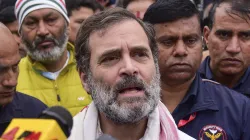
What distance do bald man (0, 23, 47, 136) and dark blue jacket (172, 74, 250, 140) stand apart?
0.85 meters

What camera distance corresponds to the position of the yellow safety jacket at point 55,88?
11.6ft

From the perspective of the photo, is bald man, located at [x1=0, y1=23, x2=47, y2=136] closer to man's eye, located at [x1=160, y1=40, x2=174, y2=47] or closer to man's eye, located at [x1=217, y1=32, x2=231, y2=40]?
man's eye, located at [x1=160, y1=40, x2=174, y2=47]

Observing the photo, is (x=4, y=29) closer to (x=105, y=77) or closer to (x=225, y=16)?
(x=105, y=77)

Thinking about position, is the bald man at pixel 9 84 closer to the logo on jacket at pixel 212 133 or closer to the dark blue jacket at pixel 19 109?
the dark blue jacket at pixel 19 109

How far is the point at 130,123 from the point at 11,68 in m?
0.76

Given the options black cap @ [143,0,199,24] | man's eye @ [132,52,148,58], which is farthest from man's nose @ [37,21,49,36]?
man's eye @ [132,52,148,58]

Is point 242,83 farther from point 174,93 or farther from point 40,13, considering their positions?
point 40,13

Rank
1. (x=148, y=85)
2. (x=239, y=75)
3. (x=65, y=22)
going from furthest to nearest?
(x=65, y=22), (x=239, y=75), (x=148, y=85)

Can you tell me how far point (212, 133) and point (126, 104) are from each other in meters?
0.79

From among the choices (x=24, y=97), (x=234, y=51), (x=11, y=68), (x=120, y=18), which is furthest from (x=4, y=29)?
(x=234, y=51)

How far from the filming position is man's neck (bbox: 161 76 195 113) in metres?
3.00

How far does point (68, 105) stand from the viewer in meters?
3.53

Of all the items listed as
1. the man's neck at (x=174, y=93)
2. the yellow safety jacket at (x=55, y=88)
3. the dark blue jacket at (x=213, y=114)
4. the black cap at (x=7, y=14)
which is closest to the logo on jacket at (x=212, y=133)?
the dark blue jacket at (x=213, y=114)

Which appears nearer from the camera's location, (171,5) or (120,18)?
(120,18)
